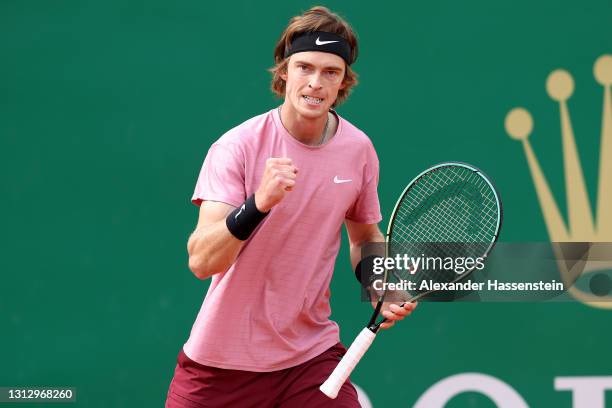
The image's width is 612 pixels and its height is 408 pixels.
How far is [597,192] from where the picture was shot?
4070 mm

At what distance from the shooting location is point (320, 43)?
2934mm

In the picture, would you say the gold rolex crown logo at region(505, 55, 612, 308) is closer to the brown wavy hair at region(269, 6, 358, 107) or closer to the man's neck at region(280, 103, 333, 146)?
the brown wavy hair at region(269, 6, 358, 107)

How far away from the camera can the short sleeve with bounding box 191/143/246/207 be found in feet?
9.21

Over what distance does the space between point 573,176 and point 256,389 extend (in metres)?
1.65

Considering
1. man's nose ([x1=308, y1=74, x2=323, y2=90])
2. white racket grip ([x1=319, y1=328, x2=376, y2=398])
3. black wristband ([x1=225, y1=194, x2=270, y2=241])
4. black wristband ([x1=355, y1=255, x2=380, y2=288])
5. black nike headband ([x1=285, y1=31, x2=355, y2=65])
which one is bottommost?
white racket grip ([x1=319, y1=328, x2=376, y2=398])

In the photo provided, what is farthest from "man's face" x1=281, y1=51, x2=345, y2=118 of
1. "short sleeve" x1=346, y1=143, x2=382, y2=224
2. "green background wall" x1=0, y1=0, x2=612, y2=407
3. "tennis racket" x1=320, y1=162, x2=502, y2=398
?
"green background wall" x1=0, y1=0, x2=612, y2=407

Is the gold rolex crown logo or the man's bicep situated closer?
the man's bicep

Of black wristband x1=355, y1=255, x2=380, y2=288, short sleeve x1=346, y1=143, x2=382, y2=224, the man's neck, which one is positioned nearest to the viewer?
the man's neck

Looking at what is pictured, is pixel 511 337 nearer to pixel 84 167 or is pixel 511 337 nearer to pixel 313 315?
pixel 313 315

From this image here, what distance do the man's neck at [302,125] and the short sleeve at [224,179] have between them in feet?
0.57

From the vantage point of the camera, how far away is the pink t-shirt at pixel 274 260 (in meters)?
2.89

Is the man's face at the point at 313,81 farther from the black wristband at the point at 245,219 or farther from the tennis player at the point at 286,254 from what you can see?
the black wristband at the point at 245,219

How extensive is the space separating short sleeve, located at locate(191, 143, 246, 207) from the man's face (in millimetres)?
208

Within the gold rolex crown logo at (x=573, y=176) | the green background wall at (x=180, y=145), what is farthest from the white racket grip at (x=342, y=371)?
the gold rolex crown logo at (x=573, y=176)
